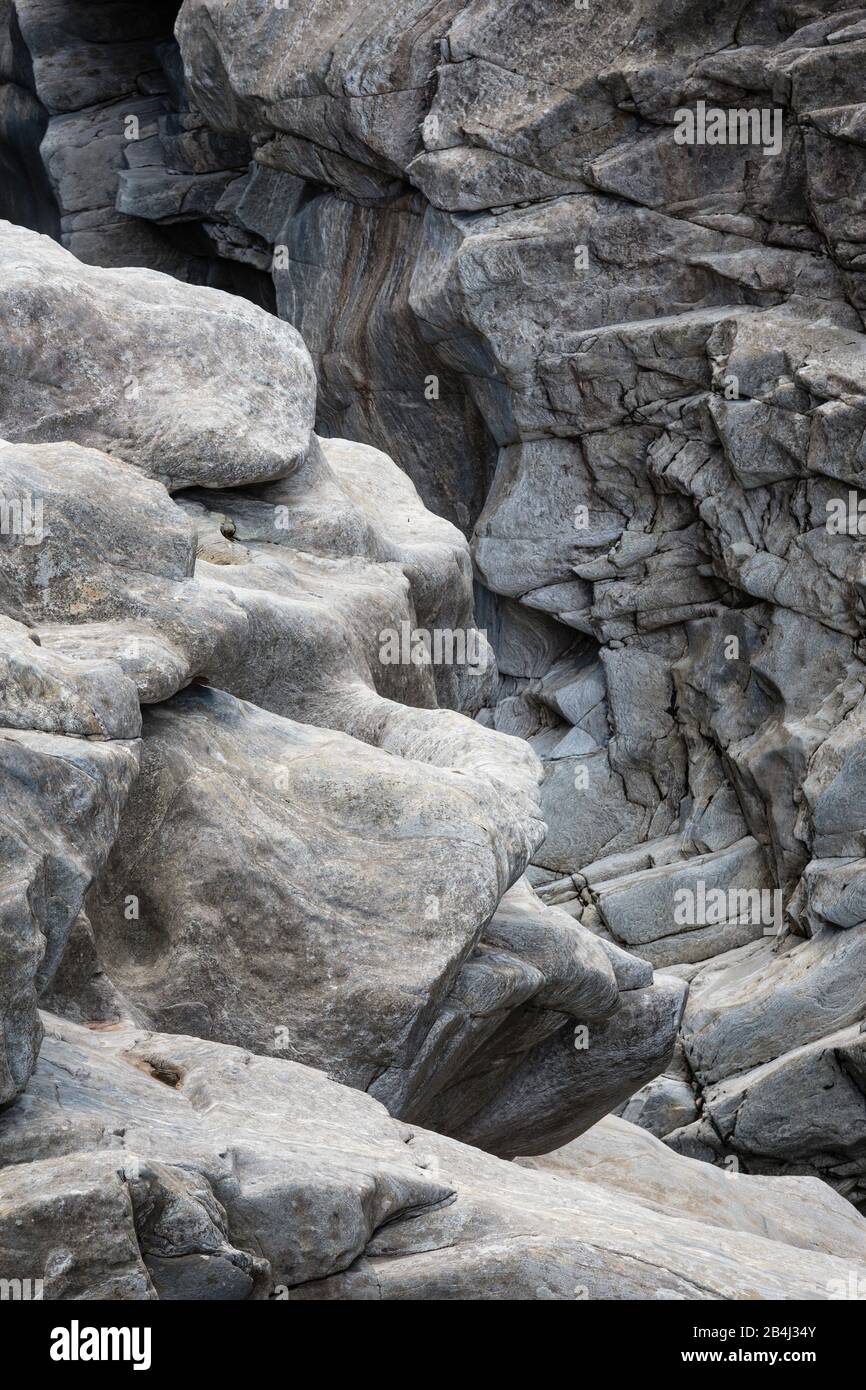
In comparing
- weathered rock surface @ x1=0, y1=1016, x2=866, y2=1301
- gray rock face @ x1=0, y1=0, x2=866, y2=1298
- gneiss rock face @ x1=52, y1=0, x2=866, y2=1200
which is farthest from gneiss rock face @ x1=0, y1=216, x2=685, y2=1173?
gneiss rock face @ x1=52, y1=0, x2=866, y2=1200

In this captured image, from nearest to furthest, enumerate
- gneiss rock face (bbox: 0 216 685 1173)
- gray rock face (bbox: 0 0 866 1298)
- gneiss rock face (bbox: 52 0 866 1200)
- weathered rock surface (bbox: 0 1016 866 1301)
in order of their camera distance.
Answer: weathered rock surface (bbox: 0 1016 866 1301) → gray rock face (bbox: 0 0 866 1298) → gneiss rock face (bbox: 0 216 685 1173) → gneiss rock face (bbox: 52 0 866 1200)

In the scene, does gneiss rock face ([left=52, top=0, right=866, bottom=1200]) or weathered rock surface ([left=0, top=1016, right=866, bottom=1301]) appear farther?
gneiss rock face ([left=52, top=0, right=866, bottom=1200])

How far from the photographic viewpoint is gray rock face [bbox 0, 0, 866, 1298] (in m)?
7.41

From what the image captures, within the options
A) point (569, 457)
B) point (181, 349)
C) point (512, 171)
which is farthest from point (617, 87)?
point (181, 349)

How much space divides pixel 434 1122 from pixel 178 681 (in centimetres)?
421

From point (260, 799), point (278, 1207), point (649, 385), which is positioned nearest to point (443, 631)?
point (260, 799)

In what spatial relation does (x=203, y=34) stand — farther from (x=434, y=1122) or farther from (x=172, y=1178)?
(x=172, y=1178)

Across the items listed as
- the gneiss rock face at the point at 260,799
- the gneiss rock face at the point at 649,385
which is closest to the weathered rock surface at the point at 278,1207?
the gneiss rock face at the point at 260,799

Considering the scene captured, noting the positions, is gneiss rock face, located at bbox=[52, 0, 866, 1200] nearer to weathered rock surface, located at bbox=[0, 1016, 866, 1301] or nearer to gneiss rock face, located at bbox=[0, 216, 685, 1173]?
gneiss rock face, located at bbox=[0, 216, 685, 1173]

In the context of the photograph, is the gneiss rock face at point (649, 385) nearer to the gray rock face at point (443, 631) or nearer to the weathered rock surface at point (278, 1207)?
the gray rock face at point (443, 631)

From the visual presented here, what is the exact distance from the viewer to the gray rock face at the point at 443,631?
292 inches

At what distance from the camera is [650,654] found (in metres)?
32.8

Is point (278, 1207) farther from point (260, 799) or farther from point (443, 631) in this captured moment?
point (443, 631)

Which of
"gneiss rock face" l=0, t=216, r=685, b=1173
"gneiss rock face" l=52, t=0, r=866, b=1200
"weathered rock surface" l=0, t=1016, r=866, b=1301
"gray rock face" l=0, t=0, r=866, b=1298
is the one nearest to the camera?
"weathered rock surface" l=0, t=1016, r=866, b=1301
